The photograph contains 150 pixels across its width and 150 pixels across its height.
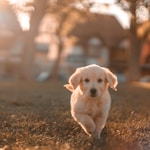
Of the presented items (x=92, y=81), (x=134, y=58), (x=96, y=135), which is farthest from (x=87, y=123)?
(x=134, y=58)

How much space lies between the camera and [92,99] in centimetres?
773

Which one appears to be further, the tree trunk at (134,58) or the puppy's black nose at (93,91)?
the tree trunk at (134,58)

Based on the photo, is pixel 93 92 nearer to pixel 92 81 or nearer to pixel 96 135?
pixel 92 81

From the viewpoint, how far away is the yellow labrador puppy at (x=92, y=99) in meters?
7.54

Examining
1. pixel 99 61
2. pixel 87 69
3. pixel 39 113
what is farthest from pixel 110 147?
pixel 99 61

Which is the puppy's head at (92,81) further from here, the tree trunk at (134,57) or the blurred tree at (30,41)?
the tree trunk at (134,57)

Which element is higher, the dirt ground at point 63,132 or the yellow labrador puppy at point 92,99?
the yellow labrador puppy at point 92,99

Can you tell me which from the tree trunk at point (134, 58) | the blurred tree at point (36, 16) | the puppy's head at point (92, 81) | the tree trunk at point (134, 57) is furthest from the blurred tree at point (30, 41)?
the puppy's head at point (92, 81)

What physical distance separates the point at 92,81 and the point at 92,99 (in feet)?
0.97

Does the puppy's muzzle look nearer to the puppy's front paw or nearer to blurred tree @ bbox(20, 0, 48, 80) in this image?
the puppy's front paw

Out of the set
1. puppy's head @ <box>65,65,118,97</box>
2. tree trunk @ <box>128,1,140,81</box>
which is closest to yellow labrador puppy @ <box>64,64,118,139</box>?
puppy's head @ <box>65,65,118,97</box>

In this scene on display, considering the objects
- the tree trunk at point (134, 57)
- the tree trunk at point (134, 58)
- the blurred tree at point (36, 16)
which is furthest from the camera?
the tree trunk at point (134, 58)

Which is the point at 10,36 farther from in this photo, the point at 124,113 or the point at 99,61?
the point at 124,113

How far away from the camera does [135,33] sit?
34.7 m
